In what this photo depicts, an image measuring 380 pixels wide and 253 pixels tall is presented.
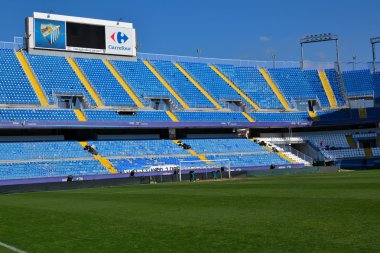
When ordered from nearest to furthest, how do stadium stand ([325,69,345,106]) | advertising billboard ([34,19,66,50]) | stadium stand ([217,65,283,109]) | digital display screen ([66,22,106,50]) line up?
1. advertising billboard ([34,19,66,50])
2. digital display screen ([66,22,106,50])
3. stadium stand ([217,65,283,109])
4. stadium stand ([325,69,345,106])

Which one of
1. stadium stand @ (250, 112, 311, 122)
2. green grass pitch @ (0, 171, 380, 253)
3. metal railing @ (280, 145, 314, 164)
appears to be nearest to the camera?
green grass pitch @ (0, 171, 380, 253)

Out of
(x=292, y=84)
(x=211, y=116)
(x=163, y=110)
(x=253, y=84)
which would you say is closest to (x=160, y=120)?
(x=163, y=110)

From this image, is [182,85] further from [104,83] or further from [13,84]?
[13,84]

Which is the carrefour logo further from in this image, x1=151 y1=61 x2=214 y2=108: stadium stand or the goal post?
the goal post

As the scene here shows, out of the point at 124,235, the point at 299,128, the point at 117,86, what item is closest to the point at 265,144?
the point at 299,128

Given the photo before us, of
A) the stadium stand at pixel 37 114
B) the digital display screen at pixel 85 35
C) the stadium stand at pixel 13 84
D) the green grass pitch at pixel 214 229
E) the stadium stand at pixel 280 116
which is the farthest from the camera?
the stadium stand at pixel 280 116

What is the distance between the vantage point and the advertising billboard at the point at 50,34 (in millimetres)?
59438

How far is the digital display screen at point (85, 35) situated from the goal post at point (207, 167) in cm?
1977

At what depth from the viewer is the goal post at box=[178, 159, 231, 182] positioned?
51625 mm

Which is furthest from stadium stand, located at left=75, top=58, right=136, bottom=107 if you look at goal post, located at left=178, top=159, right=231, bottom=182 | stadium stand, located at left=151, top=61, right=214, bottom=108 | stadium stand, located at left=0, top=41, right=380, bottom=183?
goal post, located at left=178, top=159, right=231, bottom=182

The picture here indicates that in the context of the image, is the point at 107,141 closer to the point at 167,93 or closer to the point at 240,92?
the point at 167,93

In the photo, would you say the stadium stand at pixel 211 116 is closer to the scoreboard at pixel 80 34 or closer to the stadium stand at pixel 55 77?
the stadium stand at pixel 55 77

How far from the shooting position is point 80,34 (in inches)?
2451

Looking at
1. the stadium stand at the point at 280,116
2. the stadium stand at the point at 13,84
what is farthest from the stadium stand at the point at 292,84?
the stadium stand at the point at 13,84
